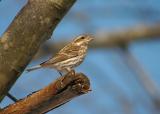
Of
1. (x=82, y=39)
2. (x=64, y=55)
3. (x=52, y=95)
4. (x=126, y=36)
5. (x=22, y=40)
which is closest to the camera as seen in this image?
(x=22, y=40)

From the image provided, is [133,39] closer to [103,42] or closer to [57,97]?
[103,42]

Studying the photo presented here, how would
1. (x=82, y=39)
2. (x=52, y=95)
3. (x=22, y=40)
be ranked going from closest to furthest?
(x=22, y=40), (x=52, y=95), (x=82, y=39)

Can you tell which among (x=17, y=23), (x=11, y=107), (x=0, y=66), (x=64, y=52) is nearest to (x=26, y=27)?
(x=17, y=23)

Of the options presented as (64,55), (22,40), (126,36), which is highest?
(64,55)

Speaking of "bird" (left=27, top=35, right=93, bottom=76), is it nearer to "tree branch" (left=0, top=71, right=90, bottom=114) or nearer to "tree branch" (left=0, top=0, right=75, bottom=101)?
"tree branch" (left=0, top=71, right=90, bottom=114)

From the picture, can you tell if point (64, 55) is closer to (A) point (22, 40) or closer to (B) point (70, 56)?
(B) point (70, 56)

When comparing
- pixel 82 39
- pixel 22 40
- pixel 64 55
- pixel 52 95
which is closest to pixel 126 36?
pixel 64 55
